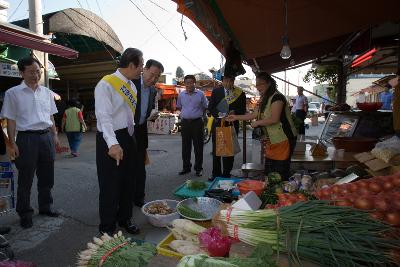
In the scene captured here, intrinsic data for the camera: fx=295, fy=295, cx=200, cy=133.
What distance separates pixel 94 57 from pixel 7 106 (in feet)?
38.6

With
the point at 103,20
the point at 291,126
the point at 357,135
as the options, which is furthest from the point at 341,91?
the point at 103,20

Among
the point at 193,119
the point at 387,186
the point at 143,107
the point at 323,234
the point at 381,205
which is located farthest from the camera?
the point at 193,119

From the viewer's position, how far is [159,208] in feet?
12.7

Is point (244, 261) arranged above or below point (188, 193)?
above

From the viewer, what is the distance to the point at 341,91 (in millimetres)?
10508

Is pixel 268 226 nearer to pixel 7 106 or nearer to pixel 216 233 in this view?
pixel 216 233

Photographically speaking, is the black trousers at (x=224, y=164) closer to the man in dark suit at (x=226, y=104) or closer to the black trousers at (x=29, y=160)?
the man in dark suit at (x=226, y=104)

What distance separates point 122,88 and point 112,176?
3.14 feet

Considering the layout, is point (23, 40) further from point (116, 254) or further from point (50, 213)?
point (116, 254)

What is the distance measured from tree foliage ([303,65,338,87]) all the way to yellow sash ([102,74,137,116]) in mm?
10507

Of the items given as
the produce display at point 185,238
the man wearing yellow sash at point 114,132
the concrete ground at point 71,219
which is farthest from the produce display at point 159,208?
the produce display at point 185,238

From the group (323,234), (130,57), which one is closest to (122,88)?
(130,57)

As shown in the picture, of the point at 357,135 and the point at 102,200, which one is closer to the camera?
the point at 102,200

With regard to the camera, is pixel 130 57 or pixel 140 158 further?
pixel 140 158
